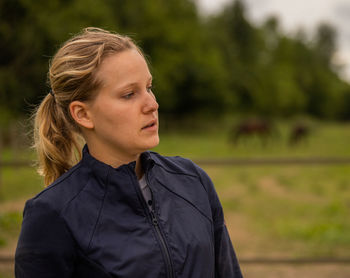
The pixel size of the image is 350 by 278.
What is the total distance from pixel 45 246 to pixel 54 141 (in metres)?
0.44

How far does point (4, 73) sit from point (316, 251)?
6786 millimetres

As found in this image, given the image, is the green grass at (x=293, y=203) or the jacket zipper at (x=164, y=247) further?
the green grass at (x=293, y=203)

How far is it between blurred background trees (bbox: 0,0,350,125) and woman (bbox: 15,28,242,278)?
57cm

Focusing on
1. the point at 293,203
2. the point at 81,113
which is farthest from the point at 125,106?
the point at 293,203

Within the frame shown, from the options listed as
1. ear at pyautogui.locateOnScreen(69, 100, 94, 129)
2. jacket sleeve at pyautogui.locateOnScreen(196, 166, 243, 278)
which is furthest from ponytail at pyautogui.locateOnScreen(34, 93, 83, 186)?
jacket sleeve at pyautogui.locateOnScreen(196, 166, 243, 278)

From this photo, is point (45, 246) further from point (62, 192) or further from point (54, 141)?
point (54, 141)

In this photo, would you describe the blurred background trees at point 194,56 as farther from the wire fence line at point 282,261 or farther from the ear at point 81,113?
the wire fence line at point 282,261

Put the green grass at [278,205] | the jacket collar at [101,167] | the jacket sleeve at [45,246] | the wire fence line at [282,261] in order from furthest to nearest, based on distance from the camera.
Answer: the green grass at [278,205] → the wire fence line at [282,261] → the jacket collar at [101,167] → the jacket sleeve at [45,246]

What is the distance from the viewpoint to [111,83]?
1.19 m

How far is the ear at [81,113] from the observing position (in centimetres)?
124

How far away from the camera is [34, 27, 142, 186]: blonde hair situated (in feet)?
Result: 3.93

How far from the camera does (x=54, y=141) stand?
1.38 meters

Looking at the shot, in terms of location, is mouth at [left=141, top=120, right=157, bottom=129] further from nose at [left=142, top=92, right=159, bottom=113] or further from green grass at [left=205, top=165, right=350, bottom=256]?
green grass at [left=205, top=165, right=350, bottom=256]

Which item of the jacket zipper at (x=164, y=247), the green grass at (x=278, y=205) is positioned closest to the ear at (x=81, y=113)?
the jacket zipper at (x=164, y=247)
